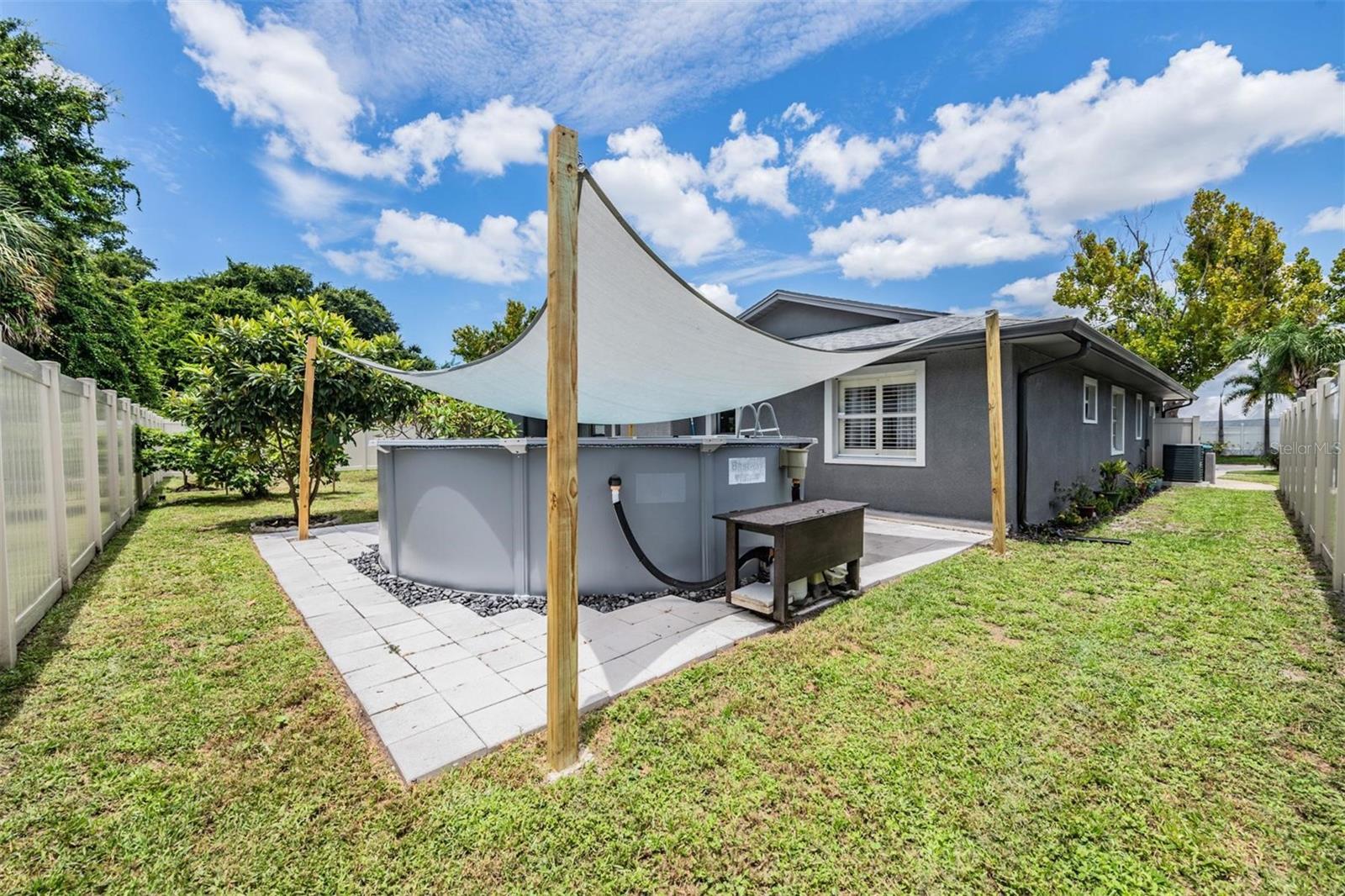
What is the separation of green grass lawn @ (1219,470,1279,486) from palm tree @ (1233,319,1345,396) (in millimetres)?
2566

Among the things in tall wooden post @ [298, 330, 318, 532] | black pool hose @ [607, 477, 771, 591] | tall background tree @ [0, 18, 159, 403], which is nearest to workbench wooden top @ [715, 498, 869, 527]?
black pool hose @ [607, 477, 771, 591]

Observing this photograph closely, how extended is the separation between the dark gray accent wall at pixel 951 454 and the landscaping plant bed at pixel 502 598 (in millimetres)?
4282

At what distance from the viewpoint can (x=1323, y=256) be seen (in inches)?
721

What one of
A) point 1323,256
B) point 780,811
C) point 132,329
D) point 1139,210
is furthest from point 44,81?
point 1323,256

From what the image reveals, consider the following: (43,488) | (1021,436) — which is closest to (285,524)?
(43,488)

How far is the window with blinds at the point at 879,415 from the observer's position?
7.71 metres

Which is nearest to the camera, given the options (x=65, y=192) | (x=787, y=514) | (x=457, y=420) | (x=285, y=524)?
(x=787, y=514)

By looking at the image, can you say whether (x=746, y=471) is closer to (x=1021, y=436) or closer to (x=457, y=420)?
(x=1021, y=436)

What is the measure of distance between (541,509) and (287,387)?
17.0ft

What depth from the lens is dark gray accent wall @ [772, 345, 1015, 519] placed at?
698 centimetres

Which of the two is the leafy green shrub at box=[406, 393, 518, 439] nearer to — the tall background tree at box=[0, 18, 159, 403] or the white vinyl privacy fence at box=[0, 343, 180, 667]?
the white vinyl privacy fence at box=[0, 343, 180, 667]

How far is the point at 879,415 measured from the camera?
8.02 metres

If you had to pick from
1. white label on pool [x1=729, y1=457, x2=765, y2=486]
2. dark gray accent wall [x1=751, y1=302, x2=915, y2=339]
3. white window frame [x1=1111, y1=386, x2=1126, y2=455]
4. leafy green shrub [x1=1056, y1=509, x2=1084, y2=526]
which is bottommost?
leafy green shrub [x1=1056, y1=509, x2=1084, y2=526]

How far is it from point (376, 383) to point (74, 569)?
12.8 feet
